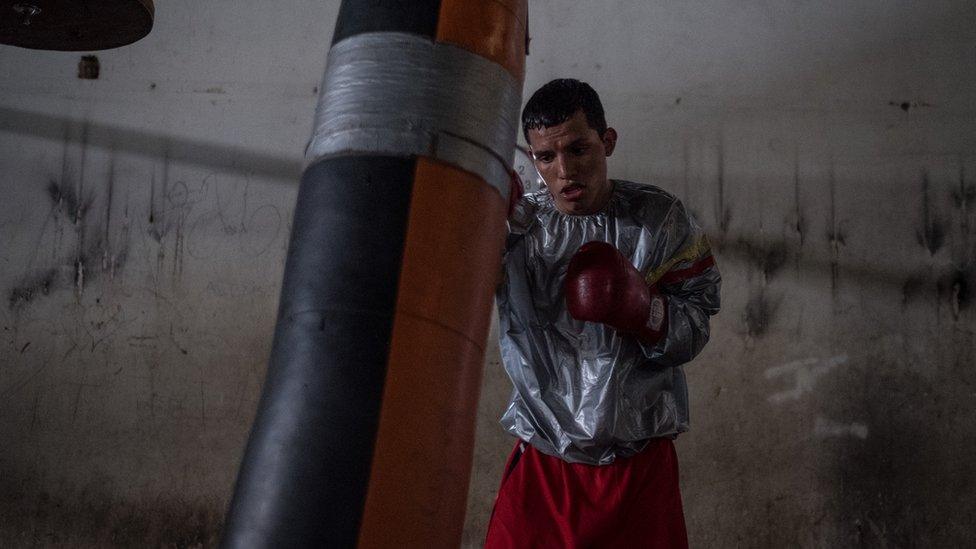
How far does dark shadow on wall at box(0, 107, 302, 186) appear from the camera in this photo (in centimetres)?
307

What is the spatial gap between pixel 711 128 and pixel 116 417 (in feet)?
8.83

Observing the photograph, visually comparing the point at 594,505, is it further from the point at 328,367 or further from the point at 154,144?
the point at 154,144

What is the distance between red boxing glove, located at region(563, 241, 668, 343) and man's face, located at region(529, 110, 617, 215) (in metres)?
0.20

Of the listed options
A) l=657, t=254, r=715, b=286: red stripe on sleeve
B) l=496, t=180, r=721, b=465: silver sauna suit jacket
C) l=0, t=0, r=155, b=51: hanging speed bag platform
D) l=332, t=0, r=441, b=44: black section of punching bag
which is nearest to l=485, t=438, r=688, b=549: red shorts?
l=496, t=180, r=721, b=465: silver sauna suit jacket

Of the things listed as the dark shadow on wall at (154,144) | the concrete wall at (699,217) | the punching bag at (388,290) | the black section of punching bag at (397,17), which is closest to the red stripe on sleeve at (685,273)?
the punching bag at (388,290)

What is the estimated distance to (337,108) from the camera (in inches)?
44.4

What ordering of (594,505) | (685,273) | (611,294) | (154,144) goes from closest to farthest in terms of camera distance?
(611,294) < (594,505) < (685,273) < (154,144)

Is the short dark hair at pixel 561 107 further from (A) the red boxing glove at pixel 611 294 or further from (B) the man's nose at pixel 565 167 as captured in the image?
(A) the red boxing glove at pixel 611 294

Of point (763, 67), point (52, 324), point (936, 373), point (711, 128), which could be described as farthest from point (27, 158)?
point (936, 373)

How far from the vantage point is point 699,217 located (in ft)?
9.39

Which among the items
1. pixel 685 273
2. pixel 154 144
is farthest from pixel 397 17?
pixel 154 144

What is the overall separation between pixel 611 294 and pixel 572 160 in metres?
0.37

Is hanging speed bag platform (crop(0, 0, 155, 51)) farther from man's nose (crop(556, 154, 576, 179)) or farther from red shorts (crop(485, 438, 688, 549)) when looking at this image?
red shorts (crop(485, 438, 688, 549))

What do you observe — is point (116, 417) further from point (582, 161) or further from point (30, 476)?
point (582, 161)
